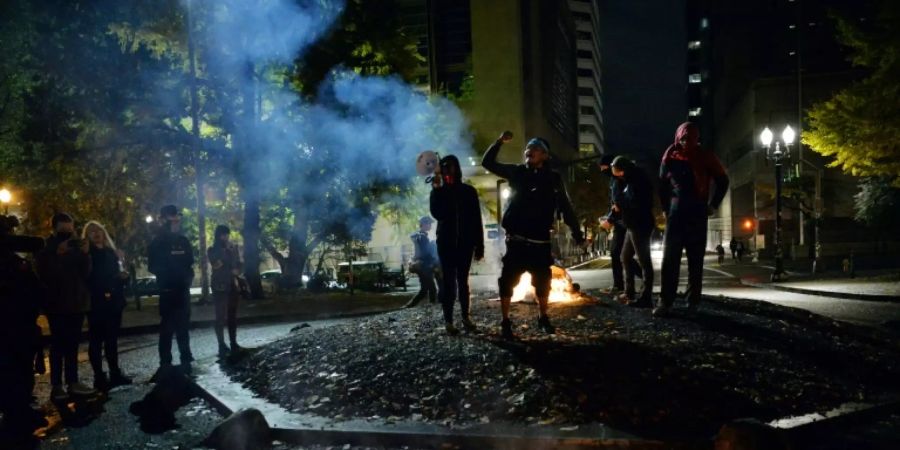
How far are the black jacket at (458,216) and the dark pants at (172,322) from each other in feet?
11.1

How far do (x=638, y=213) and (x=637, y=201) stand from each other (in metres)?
0.16

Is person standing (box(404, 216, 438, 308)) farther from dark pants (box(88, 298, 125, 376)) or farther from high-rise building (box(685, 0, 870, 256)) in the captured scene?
high-rise building (box(685, 0, 870, 256))

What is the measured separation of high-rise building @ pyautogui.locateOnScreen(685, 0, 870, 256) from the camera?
3994 cm

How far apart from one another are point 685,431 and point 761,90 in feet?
183

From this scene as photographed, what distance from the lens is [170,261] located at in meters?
7.50

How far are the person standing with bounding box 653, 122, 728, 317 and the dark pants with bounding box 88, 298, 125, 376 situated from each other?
610 centimetres

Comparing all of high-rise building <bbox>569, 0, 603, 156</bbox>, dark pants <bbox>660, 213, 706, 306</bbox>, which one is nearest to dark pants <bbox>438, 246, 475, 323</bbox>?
dark pants <bbox>660, 213, 706, 306</bbox>

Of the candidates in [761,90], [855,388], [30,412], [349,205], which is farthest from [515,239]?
[761,90]

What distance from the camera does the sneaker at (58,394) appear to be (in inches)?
261

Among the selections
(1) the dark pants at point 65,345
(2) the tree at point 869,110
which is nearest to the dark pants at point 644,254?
(1) the dark pants at point 65,345

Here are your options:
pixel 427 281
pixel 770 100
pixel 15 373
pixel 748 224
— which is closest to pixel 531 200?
pixel 15 373

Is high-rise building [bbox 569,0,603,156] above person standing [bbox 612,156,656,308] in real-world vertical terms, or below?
above

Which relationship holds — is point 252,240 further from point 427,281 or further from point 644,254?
point 644,254

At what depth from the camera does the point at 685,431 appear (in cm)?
399
